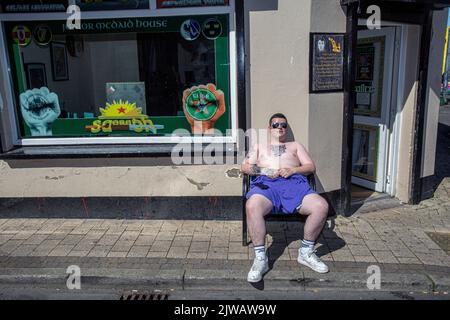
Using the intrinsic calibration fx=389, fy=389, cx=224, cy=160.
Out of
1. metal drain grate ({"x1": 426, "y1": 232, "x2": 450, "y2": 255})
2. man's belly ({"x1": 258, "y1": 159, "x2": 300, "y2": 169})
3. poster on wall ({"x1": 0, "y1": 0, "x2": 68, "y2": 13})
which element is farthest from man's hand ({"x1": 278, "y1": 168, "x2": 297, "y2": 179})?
poster on wall ({"x1": 0, "y1": 0, "x2": 68, "y2": 13})

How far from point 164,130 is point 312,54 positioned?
1883 millimetres

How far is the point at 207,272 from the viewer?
3.44 metres

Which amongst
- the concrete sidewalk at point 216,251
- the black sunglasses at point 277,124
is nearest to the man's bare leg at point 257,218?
the concrete sidewalk at point 216,251

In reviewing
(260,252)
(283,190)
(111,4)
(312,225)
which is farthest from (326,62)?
(111,4)

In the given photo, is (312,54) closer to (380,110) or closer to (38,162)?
(380,110)

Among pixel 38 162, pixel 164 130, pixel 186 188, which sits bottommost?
pixel 186 188

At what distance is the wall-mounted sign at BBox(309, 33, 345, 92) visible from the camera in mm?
4156

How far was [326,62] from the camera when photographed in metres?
4.24

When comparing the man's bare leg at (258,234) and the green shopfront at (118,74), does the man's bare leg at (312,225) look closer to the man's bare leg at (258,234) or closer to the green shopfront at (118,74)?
the man's bare leg at (258,234)

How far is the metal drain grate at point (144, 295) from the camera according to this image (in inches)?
127

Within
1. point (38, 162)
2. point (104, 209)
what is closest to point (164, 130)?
point (104, 209)

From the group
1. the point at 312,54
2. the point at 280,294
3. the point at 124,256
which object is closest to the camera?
the point at 280,294

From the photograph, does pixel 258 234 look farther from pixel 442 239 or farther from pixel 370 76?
pixel 370 76

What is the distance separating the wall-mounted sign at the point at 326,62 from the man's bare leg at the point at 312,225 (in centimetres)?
139
